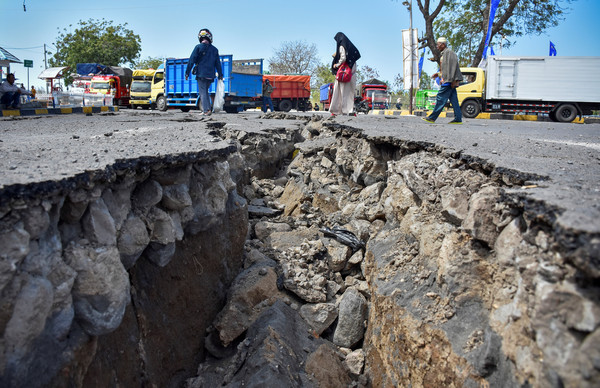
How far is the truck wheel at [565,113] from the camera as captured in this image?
16.9 metres

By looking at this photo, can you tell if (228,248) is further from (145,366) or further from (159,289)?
(145,366)

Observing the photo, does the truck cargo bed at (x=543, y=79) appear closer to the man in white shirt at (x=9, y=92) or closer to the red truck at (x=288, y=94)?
the red truck at (x=288, y=94)

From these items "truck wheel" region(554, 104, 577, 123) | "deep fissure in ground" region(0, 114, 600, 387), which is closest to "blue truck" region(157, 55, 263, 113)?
"truck wheel" region(554, 104, 577, 123)

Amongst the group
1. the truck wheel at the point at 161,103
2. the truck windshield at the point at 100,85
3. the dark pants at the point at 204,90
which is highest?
the truck windshield at the point at 100,85

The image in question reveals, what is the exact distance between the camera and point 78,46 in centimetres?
3738

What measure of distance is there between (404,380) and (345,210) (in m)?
2.66

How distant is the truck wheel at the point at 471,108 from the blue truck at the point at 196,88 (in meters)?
9.70

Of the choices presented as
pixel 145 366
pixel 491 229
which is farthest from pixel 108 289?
pixel 491 229

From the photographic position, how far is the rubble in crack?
5.23ft

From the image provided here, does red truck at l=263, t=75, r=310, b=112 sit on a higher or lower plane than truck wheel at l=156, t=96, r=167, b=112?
higher

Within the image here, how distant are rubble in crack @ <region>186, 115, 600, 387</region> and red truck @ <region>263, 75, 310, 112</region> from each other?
21307 millimetres

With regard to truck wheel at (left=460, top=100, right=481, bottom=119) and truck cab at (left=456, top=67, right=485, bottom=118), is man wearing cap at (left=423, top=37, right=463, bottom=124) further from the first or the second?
truck cab at (left=456, top=67, right=485, bottom=118)

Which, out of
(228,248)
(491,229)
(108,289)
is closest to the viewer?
(108,289)

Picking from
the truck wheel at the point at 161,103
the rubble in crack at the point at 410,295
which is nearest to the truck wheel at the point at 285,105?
the truck wheel at the point at 161,103
